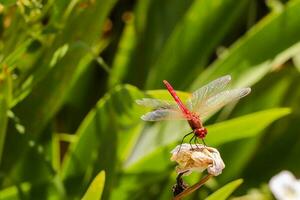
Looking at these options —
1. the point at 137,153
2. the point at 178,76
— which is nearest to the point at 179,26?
the point at 178,76

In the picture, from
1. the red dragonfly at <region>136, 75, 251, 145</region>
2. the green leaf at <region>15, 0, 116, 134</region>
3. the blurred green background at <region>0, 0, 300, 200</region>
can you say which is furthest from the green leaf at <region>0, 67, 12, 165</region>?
the red dragonfly at <region>136, 75, 251, 145</region>

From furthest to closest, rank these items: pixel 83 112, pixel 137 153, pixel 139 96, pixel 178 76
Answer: pixel 83 112
pixel 178 76
pixel 137 153
pixel 139 96

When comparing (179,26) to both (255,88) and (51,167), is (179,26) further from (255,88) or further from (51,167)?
(51,167)

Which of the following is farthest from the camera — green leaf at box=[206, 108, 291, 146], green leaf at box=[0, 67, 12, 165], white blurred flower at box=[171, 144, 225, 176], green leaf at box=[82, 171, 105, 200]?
green leaf at box=[206, 108, 291, 146]

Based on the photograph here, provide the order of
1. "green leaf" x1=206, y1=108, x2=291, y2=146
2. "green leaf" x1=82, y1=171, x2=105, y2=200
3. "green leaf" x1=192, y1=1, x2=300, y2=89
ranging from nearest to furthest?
"green leaf" x1=82, y1=171, x2=105, y2=200
"green leaf" x1=206, y1=108, x2=291, y2=146
"green leaf" x1=192, y1=1, x2=300, y2=89

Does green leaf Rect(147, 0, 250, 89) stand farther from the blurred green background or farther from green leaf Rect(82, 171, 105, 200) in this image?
green leaf Rect(82, 171, 105, 200)

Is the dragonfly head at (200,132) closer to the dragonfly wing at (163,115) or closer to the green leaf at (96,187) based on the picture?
the dragonfly wing at (163,115)
